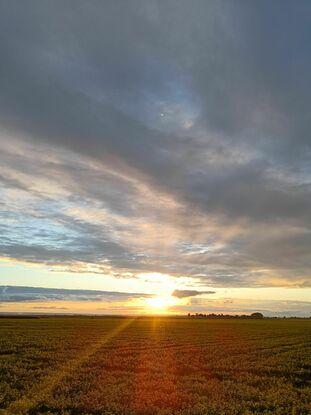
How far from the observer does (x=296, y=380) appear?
2412 centimetres

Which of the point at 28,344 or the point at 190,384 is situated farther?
the point at 28,344

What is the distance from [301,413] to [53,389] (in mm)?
10557

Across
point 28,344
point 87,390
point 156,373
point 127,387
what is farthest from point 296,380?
point 28,344

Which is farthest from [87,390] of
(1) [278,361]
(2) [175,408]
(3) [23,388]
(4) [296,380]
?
(1) [278,361]

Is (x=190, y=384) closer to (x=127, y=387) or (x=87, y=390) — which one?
(x=127, y=387)

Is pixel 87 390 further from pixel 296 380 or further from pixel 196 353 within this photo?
pixel 196 353

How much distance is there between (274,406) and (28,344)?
1106 inches

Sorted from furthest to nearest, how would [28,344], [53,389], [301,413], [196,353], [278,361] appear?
1. [28,344]
2. [196,353]
3. [278,361]
4. [53,389]
5. [301,413]

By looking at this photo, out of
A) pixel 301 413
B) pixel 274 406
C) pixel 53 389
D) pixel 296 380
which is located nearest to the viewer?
pixel 301 413

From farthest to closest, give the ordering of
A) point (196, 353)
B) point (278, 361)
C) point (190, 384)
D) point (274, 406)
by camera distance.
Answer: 1. point (196, 353)
2. point (278, 361)
3. point (190, 384)
4. point (274, 406)

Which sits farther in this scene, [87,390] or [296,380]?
[296,380]

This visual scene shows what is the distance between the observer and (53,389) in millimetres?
19578

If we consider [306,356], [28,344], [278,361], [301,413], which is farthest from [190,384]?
[28,344]

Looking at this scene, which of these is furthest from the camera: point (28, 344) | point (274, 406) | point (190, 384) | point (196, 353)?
point (28, 344)
